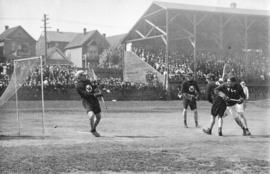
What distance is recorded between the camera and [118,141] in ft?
32.6

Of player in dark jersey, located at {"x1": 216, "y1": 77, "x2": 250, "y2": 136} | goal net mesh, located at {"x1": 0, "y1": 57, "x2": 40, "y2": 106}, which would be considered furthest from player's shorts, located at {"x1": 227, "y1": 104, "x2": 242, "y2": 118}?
goal net mesh, located at {"x1": 0, "y1": 57, "x2": 40, "y2": 106}

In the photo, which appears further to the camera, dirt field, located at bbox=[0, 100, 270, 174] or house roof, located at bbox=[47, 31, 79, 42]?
house roof, located at bbox=[47, 31, 79, 42]

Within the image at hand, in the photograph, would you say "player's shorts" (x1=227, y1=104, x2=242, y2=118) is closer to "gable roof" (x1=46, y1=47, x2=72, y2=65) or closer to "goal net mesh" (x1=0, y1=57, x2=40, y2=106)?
"goal net mesh" (x1=0, y1=57, x2=40, y2=106)

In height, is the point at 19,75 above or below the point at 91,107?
above

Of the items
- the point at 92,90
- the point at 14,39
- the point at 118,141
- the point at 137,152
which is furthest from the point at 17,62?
the point at 14,39

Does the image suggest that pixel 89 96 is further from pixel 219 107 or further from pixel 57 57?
pixel 57 57

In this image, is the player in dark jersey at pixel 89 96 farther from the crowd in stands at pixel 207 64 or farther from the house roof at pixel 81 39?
the house roof at pixel 81 39

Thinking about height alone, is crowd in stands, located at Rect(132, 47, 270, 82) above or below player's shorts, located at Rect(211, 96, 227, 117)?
above

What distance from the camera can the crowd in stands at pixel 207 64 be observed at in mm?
32344

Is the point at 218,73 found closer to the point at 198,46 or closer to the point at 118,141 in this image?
the point at 198,46

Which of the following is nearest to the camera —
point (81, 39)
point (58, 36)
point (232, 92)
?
point (232, 92)

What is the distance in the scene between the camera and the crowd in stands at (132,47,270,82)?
3234cm

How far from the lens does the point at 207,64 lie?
107 ft

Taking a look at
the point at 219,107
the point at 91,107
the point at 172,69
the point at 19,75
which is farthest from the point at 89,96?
the point at 172,69
